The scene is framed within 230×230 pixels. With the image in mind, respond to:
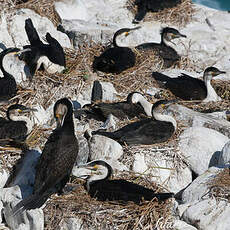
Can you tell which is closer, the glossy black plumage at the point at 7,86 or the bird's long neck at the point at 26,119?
the bird's long neck at the point at 26,119

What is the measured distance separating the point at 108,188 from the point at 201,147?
220cm

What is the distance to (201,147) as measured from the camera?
9.14 metres

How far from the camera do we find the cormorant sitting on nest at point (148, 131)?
29.2 ft

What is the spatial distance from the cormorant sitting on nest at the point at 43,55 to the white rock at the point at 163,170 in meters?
3.15

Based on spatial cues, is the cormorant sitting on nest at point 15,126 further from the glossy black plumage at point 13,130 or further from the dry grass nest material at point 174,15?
the dry grass nest material at point 174,15

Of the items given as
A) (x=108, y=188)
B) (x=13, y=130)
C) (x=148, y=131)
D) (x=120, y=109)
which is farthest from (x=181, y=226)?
(x=120, y=109)

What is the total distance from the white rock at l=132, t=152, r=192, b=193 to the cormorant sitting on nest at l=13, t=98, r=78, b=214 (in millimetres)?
1368

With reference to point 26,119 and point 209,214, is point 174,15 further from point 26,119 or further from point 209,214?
point 209,214

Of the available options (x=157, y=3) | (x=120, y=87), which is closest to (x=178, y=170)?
(x=120, y=87)

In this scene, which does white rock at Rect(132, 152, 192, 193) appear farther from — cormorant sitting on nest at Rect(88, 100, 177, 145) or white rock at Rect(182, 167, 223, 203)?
white rock at Rect(182, 167, 223, 203)

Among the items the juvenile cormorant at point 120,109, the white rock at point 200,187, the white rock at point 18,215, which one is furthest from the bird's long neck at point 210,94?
the white rock at point 18,215

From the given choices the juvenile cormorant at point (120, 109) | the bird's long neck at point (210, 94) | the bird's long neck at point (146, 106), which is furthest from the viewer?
the bird's long neck at point (210, 94)

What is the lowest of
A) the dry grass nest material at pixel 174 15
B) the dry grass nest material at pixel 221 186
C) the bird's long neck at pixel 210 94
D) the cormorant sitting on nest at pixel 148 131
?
the bird's long neck at pixel 210 94

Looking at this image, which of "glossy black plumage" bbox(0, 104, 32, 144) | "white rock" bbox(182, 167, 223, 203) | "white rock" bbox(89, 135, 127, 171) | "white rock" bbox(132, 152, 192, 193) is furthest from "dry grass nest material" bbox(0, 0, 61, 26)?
"white rock" bbox(182, 167, 223, 203)
